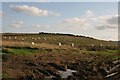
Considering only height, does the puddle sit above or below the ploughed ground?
below

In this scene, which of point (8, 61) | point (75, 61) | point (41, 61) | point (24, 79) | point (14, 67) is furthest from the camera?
point (75, 61)

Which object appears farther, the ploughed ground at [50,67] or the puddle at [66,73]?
the puddle at [66,73]

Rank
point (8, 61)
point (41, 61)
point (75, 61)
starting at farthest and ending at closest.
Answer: point (75, 61), point (41, 61), point (8, 61)

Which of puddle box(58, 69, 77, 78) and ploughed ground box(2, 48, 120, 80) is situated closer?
ploughed ground box(2, 48, 120, 80)

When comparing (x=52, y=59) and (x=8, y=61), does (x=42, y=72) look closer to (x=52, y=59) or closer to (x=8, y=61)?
(x=8, y=61)

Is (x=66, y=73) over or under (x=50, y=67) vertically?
under

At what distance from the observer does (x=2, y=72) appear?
3550 centimetres

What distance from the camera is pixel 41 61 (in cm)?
4478

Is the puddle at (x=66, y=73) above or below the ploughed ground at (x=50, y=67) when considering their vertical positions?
below

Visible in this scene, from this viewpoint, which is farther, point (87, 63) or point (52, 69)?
point (87, 63)

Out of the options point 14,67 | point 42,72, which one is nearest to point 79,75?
point 42,72

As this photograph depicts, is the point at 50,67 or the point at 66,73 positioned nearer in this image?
the point at 66,73

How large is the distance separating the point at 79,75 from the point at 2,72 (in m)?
8.11

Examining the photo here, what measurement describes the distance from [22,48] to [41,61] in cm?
1010
